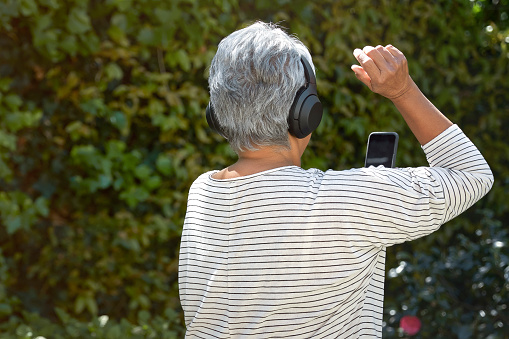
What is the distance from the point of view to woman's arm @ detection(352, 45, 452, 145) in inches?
51.9

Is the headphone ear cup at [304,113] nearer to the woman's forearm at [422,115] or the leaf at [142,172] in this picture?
the woman's forearm at [422,115]

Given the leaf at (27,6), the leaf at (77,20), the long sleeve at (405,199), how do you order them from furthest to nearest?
the leaf at (77,20), the leaf at (27,6), the long sleeve at (405,199)

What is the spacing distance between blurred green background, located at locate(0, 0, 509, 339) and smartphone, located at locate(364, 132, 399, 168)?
1713 mm

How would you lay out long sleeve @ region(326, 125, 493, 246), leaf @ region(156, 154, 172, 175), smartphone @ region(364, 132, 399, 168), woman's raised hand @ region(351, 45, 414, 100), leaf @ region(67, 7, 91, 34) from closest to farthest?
long sleeve @ region(326, 125, 493, 246) < woman's raised hand @ region(351, 45, 414, 100) < smartphone @ region(364, 132, 399, 168) < leaf @ region(67, 7, 91, 34) < leaf @ region(156, 154, 172, 175)

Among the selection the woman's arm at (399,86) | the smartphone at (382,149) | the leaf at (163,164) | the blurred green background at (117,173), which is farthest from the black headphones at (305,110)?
the leaf at (163,164)

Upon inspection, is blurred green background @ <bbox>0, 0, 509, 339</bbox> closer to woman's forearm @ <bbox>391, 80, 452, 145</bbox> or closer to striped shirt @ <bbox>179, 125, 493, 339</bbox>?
striped shirt @ <bbox>179, 125, 493, 339</bbox>

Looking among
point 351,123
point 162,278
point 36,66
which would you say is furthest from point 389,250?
point 36,66

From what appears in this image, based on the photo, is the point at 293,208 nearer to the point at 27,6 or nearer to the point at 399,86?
the point at 399,86

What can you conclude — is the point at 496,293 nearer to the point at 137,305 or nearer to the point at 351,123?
the point at 351,123

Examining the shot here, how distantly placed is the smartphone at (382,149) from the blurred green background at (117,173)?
171 centimetres

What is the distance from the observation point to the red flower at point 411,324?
10.3 feet

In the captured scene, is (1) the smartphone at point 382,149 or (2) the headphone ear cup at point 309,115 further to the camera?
(1) the smartphone at point 382,149

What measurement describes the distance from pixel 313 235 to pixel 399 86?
40cm

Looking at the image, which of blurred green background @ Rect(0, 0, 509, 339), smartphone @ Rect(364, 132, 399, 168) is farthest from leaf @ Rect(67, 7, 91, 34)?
smartphone @ Rect(364, 132, 399, 168)
